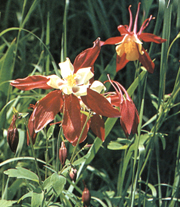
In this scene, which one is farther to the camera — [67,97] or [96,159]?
[96,159]

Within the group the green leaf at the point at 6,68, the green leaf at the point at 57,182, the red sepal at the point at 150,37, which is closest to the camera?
the green leaf at the point at 57,182

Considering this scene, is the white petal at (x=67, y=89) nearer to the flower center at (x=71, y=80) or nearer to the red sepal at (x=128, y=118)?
the flower center at (x=71, y=80)

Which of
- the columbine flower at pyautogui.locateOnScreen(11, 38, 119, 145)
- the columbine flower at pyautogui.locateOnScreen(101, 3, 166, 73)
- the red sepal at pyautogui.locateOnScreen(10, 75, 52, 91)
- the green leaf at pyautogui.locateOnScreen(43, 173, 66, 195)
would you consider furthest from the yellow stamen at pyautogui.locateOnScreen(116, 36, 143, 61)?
the green leaf at pyautogui.locateOnScreen(43, 173, 66, 195)

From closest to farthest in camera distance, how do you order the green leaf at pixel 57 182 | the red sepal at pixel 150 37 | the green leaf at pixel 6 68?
the green leaf at pixel 57 182 < the red sepal at pixel 150 37 < the green leaf at pixel 6 68

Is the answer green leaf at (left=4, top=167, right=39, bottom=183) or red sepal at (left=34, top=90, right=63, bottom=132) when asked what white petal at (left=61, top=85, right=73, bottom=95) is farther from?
green leaf at (left=4, top=167, right=39, bottom=183)

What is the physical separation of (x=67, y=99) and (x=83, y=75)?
7cm

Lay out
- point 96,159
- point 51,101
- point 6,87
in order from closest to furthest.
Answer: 1. point 51,101
2. point 6,87
3. point 96,159

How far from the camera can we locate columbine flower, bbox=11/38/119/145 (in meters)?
0.69

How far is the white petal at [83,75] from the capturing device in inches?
29.2

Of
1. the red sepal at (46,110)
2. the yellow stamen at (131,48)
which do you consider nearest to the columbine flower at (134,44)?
the yellow stamen at (131,48)

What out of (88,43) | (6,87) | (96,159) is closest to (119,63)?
(6,87)

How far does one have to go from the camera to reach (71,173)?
2.52ft

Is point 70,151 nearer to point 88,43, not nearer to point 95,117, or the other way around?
point 95,117

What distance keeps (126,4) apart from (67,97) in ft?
3.97
